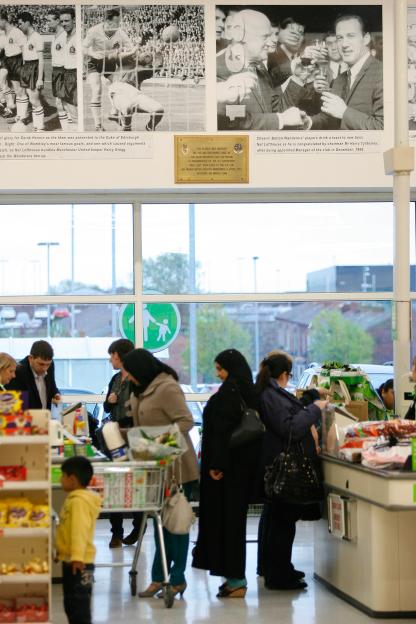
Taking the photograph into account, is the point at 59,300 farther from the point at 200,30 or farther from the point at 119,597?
the point at 119,597

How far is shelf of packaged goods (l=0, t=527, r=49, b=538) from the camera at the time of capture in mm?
5379

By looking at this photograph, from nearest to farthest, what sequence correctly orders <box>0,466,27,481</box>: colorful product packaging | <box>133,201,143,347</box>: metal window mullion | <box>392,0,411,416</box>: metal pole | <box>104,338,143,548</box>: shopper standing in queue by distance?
<box>0,466,27,481</box>: colorful product packaging → <box>392,0,411,416</box>: metal pole → <box>104,338,143,548</box>: shopper standing in queue → <box>133,201,143,347</box>: metal window mullion

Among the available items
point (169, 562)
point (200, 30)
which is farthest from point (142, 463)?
point (200, 30)

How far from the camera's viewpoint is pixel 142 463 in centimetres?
620

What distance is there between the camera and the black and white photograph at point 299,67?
9758 millimetres

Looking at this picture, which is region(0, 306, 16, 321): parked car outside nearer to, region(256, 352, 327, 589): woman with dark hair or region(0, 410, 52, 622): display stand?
region(256, 352, 327, 589): woman with dark hair

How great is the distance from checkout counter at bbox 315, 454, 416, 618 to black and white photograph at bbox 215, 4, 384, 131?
427 centimetres

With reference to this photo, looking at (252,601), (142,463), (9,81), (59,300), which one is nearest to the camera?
(142,463)

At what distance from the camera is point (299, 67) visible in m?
9.82

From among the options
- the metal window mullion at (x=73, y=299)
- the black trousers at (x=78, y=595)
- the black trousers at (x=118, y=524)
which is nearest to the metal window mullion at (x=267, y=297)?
the metal window mullion at (x=73, y=299)

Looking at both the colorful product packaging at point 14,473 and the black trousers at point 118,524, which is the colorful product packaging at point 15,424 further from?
the black trousers at point 118,524

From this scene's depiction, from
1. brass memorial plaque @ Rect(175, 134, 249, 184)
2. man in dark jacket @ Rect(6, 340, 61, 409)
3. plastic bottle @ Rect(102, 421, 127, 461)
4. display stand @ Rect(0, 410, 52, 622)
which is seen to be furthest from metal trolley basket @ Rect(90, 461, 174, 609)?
brass memorial plaque @ Rect(175, 134, 249, 184)

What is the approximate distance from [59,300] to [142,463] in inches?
182

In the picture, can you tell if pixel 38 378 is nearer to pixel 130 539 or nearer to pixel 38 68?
pixel 130 539
